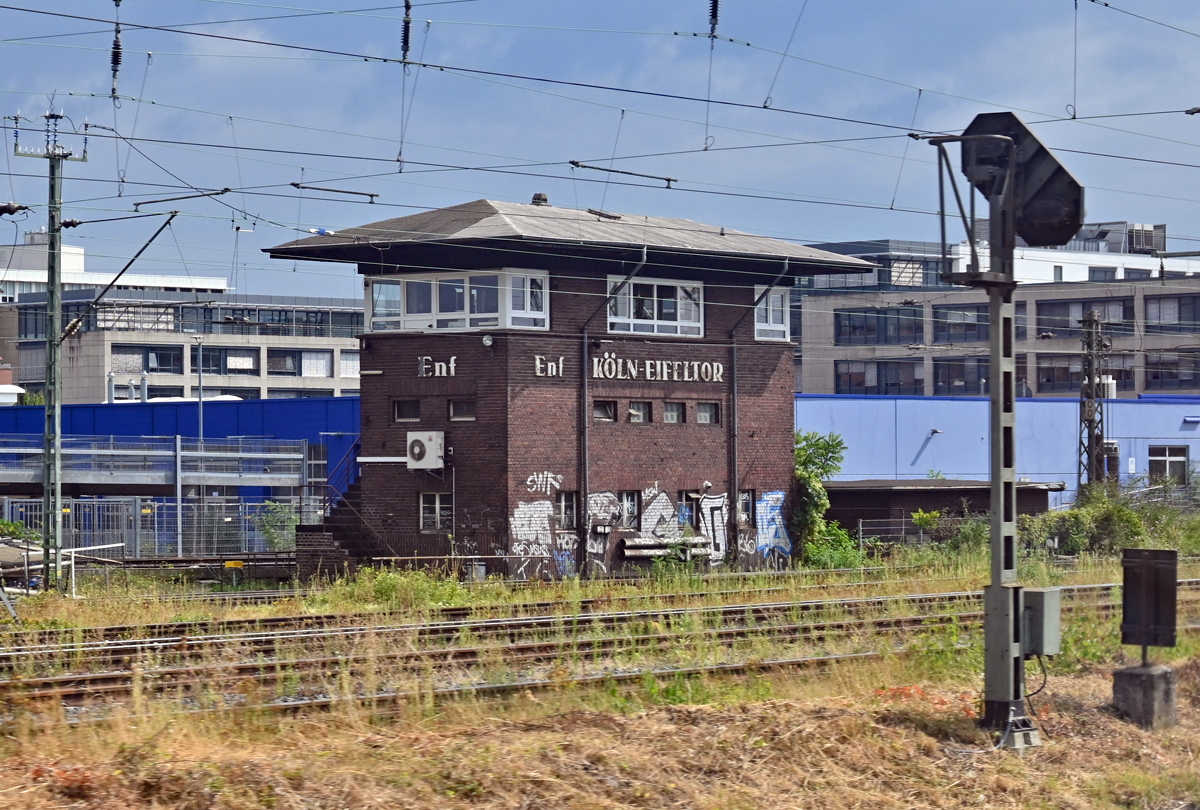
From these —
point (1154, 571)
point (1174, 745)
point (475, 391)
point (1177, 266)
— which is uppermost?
point (1177, 266)

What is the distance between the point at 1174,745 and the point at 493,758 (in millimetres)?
6358

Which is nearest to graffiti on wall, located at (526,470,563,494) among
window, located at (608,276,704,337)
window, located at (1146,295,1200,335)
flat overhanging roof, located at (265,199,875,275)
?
window, located at (608,276,704,337)

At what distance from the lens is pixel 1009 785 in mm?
10297

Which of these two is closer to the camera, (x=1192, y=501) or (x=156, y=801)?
(x=156, y=801)

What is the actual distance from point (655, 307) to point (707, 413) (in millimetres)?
3039

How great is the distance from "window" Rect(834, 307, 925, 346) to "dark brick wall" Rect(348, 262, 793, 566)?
45.3 meters

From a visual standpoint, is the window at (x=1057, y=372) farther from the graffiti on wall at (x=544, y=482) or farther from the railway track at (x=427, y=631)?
the railway track at (x=427, y=631)

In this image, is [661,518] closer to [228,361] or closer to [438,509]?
[438,509]

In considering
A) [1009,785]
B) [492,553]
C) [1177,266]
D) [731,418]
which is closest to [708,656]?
[1009,785]

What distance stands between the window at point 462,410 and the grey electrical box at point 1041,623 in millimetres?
21166

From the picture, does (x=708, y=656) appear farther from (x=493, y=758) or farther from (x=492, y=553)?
(x=492, y=553)

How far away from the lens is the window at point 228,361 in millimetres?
89875

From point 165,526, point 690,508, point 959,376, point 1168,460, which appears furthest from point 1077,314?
point 165,526

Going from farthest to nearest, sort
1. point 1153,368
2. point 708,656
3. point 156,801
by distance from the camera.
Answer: point 1153,368
point 708,656
point 156,801
